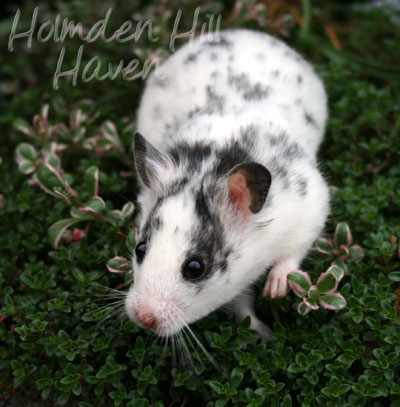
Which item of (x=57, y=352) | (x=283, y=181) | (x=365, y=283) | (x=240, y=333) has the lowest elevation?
(x=57, y=352)

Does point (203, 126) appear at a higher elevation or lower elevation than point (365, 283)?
higher

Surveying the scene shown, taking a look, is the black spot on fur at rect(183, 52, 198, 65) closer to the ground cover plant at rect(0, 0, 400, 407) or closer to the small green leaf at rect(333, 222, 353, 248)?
the ground cover plant at rect(0, 0, 400, 407)

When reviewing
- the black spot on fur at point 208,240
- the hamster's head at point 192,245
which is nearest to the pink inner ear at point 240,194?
the hamster's head at point 192,245

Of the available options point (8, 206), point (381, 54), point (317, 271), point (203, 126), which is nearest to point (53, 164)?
point (8, 206)

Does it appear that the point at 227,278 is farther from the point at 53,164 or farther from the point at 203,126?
the point at 53,164

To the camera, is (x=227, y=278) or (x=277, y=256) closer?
(x=227, y=278)

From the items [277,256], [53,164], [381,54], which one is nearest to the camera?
[277,256]

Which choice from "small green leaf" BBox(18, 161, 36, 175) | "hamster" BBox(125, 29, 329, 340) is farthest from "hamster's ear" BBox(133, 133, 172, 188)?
"small green leaf" BBox(18, 161, 36, 175)
